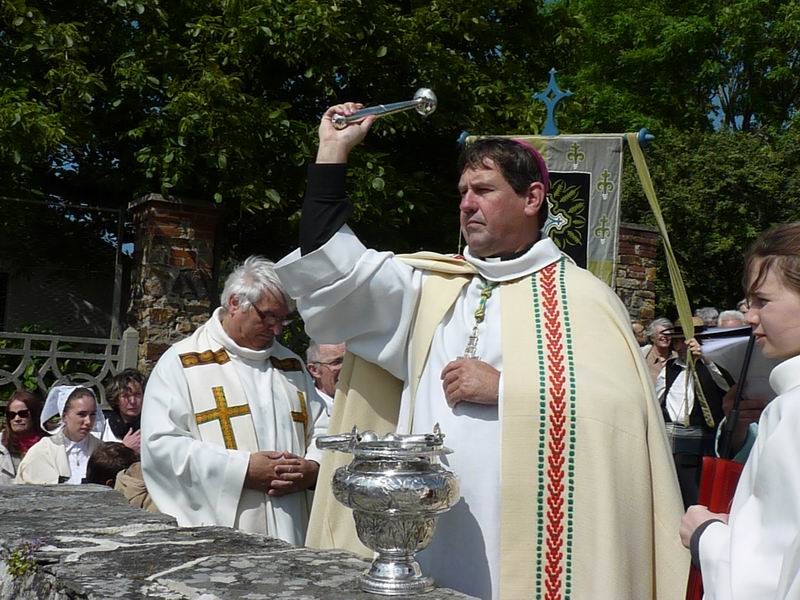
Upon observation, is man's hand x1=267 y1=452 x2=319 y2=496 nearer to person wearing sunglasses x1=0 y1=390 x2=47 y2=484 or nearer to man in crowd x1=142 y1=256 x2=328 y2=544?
man in crowd x1=142 y1=256 x2=328 y2=544

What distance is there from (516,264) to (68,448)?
4.14 metres

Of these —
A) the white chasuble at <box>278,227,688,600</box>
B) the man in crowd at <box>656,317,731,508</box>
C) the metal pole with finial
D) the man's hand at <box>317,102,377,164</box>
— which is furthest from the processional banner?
the man's hand at <box>317,102,377,164</box>

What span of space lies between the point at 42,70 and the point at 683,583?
8.20m

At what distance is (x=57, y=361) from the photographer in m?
8.75

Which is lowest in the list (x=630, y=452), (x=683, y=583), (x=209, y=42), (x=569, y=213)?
(x=683, y=583)

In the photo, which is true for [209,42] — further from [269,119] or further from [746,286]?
[746,286]

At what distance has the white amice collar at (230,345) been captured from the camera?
13.2ft

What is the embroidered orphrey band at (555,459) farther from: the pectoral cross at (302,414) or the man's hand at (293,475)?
the pectoral cross at (302,414)

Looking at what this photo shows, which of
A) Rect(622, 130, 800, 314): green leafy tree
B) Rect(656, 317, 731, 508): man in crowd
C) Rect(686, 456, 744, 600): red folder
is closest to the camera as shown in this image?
Rect(686, 456, 744, 600): red folder

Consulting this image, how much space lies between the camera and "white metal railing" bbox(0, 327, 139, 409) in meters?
8.52

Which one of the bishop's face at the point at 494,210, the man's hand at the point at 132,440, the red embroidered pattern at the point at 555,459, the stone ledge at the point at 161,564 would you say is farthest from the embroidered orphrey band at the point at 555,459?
the man's hand at the point at 132,440

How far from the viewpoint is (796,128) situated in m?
19.3

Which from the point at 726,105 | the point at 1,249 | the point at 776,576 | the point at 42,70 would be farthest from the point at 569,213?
the point at 726,105

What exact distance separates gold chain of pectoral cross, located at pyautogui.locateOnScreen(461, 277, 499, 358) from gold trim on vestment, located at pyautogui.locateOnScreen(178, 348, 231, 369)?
1330 mm
